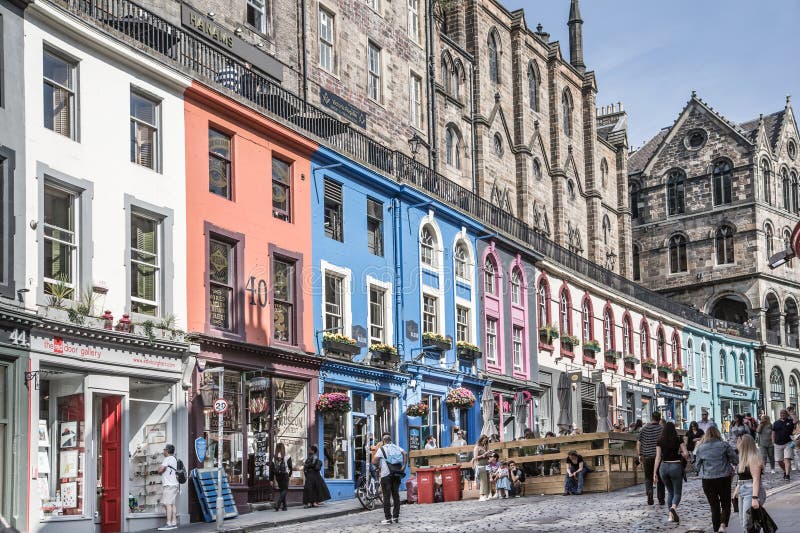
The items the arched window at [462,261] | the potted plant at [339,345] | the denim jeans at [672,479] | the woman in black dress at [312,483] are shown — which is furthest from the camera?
the arched window at [462,261]

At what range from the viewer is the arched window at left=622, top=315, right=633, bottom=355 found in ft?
176

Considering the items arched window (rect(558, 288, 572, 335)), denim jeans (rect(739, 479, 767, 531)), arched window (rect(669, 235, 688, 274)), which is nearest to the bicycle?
denim jeans (rect(739, 479, 767, 531))

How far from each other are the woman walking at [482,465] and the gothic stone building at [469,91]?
36.2 ft

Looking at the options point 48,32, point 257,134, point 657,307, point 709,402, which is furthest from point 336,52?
point 709,402

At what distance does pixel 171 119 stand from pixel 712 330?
4453cm

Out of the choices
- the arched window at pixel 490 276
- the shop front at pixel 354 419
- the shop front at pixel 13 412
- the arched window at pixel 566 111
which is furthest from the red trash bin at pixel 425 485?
the arched window at pixel 566 111

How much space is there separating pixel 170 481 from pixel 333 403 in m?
6.99

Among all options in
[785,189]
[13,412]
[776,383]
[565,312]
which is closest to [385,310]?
[565,312]

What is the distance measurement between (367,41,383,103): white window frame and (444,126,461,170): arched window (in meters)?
7.77

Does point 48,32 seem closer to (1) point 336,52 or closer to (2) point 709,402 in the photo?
(1) point 336,52

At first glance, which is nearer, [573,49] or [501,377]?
[501,377]

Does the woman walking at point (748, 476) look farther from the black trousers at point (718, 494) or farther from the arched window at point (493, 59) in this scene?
the arched window at point (493, 59)

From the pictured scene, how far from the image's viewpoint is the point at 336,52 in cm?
3656

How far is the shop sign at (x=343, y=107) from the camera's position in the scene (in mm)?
35375
